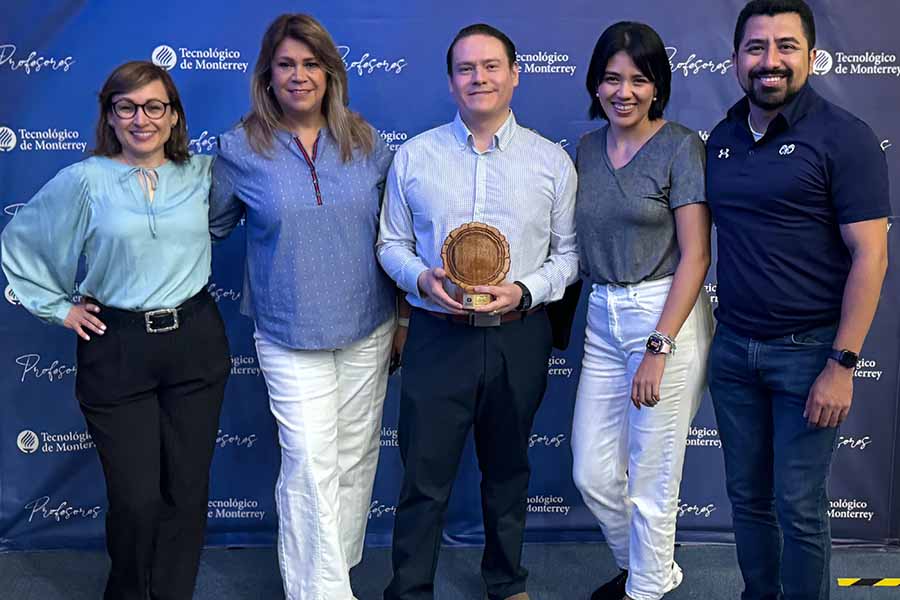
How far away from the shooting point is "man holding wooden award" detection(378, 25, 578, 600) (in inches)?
95.1

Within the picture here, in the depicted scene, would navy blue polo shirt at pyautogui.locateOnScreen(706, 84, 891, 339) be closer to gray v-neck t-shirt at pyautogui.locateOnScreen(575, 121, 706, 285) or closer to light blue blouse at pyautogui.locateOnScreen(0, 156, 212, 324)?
gray v-neck t-shirt at pyautogui.locateOnScreen(575, 121, 706, 285)

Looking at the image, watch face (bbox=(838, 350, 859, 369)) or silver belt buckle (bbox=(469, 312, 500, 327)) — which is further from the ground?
silver belt buckle (bbox=(469, 312, 500, 327))

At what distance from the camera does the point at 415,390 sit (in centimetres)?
256

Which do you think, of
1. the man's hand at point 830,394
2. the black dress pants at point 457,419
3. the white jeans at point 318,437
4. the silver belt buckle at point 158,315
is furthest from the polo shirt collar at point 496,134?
the man's hand at point 830,394

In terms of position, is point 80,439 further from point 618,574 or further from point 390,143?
point 618,574

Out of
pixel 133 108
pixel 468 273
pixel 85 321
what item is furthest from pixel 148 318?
pixel 468 273

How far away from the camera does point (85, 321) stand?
7.98ft

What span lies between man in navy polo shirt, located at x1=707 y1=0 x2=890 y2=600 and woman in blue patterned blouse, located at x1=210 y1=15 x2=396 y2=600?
98cm

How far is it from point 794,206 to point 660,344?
49 centimetres

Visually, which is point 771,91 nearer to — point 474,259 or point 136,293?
point 474,259

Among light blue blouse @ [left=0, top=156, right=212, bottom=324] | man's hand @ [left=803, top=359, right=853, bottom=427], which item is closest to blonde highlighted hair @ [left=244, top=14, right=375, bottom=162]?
light blue blouse @ [left=0, top=156, right=212, bottom=324]

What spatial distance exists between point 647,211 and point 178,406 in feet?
4.59

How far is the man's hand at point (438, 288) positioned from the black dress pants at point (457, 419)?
118 millimetres

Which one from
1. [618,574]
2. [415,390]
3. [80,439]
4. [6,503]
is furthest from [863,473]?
[6,503]
